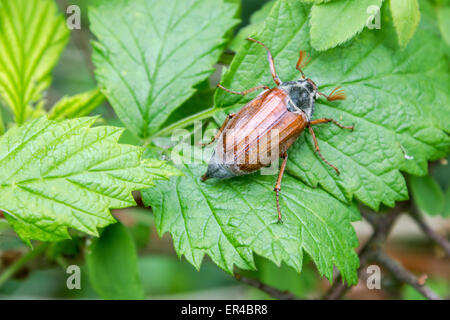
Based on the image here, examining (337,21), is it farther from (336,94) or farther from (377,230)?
(377,230)

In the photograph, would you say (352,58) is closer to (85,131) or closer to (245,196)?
(245,196)

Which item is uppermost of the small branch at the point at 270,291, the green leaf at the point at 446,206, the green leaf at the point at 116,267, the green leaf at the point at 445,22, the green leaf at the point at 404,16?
the green leaf at the point at 445,22

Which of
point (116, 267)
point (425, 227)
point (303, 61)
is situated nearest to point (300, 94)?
point (303, 61)

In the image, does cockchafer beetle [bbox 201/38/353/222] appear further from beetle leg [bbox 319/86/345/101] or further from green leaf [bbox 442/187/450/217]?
green leaf [bbox 442/187/450/217]

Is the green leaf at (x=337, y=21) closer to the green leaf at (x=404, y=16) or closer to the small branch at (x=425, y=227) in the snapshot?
the green leaf at (x=404, y=16)

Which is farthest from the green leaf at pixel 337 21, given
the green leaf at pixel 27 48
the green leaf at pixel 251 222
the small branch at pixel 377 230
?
the green leaf at pixel 27 48
